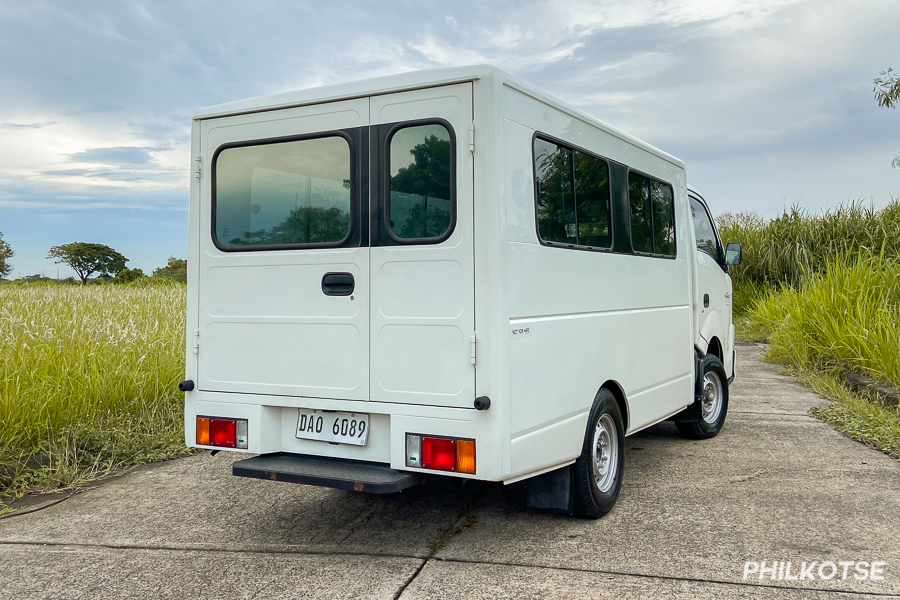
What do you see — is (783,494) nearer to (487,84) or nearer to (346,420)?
(346,420)

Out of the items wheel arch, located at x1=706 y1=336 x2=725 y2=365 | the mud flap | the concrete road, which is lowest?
the concrete road

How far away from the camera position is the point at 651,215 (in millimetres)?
5641

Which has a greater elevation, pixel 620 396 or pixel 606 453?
pixel 620 396

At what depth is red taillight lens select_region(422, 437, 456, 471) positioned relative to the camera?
3.71 meters

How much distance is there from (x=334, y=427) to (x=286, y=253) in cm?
102

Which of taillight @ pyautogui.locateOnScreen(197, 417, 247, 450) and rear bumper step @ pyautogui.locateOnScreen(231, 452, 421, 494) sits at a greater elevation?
taillight @ pyautogui.locateOnScreen(197, 417, 247, 450)

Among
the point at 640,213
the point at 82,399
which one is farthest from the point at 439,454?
the point at 82,399

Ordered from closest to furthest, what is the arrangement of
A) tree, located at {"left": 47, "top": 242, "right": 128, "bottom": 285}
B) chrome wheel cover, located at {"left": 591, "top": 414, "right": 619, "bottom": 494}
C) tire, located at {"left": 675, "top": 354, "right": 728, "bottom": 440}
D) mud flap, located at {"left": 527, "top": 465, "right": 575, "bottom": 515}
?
1. mud flap, located at {"left": 527, "top": 465, "right": 575, "bottom": 515}
2. chrome wheel cover, located at {"left": 591, "top": 414, "right": 619, "bottom": 494}
3. tire, located at {"left": 675, "top": 354, "right": 728, "bottom": 440}
4. tree, located at {"left": 47, "top": 242, "right": 128, "bottom": 285}

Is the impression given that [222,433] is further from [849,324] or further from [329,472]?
[849,324]

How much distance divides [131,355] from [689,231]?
512cm

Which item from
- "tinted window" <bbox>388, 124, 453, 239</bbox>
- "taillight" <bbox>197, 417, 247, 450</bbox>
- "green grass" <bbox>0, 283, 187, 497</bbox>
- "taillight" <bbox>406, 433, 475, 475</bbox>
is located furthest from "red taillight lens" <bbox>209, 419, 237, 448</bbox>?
"green grass" <bbox>0, 283, 187, 497</bbox>

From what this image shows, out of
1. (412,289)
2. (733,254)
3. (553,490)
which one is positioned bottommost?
(553,490)

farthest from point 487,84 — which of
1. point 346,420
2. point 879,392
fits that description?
point 879,392

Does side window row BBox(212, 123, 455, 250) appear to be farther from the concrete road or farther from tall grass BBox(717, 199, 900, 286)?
tall grass BBox(717, 199, 900, 286)
